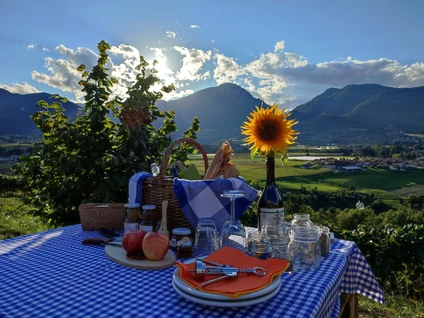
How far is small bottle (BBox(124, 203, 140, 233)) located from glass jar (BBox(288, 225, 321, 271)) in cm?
75

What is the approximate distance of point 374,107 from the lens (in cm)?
10200

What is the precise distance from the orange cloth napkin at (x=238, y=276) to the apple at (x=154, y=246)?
20cm

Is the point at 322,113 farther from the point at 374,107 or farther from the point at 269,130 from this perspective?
the point at 269,130

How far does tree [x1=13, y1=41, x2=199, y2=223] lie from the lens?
118 inches

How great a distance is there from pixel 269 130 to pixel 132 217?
0.79 m

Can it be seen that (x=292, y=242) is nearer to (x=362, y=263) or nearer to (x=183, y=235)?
(x=183, y=235)

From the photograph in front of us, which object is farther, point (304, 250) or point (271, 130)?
point (271, 130)

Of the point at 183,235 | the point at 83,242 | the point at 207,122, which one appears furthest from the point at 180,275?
the point at 207,122

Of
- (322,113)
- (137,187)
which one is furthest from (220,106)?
(137,187)

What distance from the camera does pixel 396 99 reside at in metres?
105

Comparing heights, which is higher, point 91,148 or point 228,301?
point 91,148

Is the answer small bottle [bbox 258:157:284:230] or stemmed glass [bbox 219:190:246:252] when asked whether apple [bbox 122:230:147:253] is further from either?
small bottle [bbox 258:157:284:230]

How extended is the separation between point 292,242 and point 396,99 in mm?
121408

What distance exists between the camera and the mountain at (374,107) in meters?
A: 88.0
